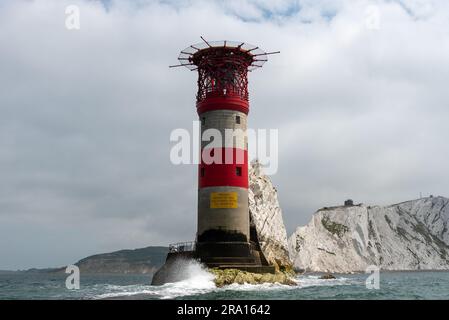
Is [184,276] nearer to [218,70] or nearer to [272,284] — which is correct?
[272,284]

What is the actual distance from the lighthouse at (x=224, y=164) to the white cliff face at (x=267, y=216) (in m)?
18.0

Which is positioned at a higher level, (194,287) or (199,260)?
(199,260)

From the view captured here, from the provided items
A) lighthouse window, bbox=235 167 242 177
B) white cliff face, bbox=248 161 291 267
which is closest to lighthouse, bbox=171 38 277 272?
lighthouse window, bbox=235 167 242 177

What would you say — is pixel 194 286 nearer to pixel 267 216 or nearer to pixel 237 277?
pixel 237 277

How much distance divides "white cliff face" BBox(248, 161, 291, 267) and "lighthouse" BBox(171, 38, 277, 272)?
59.1 ft

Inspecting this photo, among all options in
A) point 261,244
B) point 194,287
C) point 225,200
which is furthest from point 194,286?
point 261,244

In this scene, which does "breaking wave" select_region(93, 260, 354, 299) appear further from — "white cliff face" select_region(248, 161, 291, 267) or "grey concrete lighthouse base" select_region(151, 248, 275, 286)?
"white cliff face" select_region(248, 161, 291, 267)

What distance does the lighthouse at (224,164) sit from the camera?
46.7 metres

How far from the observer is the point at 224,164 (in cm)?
4750

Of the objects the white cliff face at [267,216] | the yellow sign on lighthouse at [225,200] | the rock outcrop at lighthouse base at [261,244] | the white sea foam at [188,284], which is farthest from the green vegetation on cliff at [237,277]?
the white cliff face at [267,216]

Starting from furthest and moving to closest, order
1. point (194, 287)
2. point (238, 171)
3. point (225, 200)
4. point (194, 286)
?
point (238, 171) < point (225, 200) < point (194, 286) < point (194, 287)

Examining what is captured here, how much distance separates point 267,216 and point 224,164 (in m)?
28.6

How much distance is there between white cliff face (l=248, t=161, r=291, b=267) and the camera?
68.6 metres

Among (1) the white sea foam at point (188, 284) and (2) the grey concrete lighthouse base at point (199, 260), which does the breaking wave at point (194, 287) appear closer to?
(1) the white sea foam at point (188, 284)
